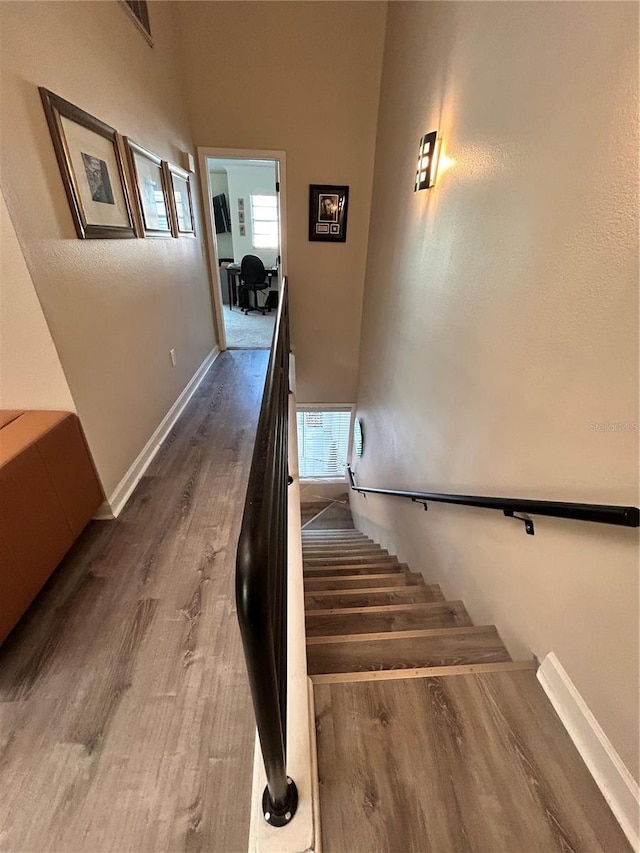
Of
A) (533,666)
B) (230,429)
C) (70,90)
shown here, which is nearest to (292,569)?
(533,666)

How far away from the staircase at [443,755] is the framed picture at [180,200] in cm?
318

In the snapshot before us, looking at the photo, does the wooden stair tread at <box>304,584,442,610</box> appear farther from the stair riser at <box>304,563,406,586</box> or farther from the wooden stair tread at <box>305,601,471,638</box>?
the stair riser at <box>304,563,406,586</box>

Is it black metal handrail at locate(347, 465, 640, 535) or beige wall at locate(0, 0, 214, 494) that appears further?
beige wall at locate(0, 0, 214, 494)

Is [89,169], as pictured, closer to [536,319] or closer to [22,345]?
[22,345]

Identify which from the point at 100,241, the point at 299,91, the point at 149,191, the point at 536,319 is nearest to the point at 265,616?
the point at 536,319

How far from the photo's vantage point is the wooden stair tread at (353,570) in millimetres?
2641

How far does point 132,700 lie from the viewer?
1.17 m

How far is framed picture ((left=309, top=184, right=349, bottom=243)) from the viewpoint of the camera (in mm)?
3861

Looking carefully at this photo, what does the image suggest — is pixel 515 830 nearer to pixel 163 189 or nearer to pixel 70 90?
pixel 70 90

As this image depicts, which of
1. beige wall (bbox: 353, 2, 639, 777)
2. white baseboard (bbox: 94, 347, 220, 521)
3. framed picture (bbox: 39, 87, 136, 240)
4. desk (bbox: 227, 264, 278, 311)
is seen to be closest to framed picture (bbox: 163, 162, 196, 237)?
framed picture (bbox: 39, 87, 136, 240)

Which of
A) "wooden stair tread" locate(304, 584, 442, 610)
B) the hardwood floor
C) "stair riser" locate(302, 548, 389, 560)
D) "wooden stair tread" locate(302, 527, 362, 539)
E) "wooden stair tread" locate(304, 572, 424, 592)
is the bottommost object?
"wooden stair tread" locate(302, 527, 362, 539)

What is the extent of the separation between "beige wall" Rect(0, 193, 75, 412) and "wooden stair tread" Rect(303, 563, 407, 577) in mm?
1894

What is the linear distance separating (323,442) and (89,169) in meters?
4.56

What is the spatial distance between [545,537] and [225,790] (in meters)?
1.19
